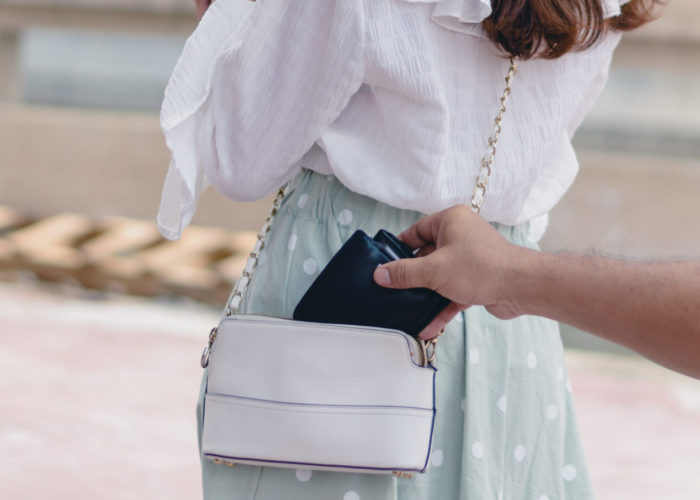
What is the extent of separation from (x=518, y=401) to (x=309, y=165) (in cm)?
28

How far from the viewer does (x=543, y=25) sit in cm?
63

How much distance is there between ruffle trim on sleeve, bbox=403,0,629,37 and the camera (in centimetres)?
63

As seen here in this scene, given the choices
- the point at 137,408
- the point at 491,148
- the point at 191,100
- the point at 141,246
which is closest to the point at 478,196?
the point at 491,148

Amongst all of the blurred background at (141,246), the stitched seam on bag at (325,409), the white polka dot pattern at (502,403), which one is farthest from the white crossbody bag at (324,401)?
the blurred background at (141,246)

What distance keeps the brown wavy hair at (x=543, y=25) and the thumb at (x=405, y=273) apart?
202 millimetres

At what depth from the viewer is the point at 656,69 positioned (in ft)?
12.8

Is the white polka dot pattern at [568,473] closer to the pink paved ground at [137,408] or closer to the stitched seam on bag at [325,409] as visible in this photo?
the stitched seam on bag at [325,409]

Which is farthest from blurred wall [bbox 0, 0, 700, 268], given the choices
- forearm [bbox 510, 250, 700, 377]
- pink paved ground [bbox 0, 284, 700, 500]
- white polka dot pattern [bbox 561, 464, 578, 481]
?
forearm [bbox 510, 250, 700, 377]

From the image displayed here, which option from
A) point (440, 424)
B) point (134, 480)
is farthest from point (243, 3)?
point (134, 480)

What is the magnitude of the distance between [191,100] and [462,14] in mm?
235

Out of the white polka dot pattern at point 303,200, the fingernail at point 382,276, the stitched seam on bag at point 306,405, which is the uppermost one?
the fingernail at point 382,276

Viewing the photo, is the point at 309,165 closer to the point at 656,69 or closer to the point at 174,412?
the point at 174,412

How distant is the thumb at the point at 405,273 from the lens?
1.90ft

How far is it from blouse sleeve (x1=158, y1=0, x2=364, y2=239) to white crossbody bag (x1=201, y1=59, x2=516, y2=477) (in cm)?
14
